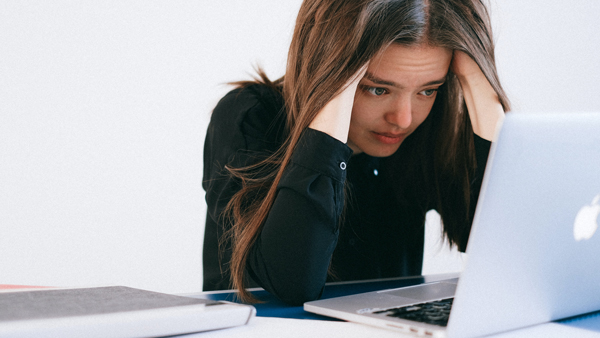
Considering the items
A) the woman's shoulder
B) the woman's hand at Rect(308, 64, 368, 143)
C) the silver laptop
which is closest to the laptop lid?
the silver laptop

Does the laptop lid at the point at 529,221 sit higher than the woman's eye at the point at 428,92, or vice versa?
the woman's eye at the point at 428,92

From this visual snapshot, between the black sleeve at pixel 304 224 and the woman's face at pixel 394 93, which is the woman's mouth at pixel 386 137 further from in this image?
the black sleeve at pixel 304 224

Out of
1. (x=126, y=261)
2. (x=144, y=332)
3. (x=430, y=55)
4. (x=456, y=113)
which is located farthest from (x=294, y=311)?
(x=126, y=261)

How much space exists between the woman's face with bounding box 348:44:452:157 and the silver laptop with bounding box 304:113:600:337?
507 mm

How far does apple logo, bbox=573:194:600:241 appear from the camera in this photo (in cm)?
60

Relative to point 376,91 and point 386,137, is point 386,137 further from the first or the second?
point 376,91

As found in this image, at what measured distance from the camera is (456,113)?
1.34 m

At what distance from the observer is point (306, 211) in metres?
0.89

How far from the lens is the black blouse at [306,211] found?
0.89 meters

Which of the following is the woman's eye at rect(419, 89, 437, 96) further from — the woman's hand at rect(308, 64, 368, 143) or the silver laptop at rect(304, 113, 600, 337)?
the silver laptop at rect(304, 113, 600, 337)

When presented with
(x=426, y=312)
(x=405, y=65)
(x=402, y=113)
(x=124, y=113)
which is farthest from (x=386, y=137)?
(x=124, y=113)

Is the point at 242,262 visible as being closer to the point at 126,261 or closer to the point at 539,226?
the point at 539,226

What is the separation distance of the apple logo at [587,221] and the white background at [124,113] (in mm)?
1643

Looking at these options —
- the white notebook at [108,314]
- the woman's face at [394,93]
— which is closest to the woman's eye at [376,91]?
the woman's face at [394,93]
